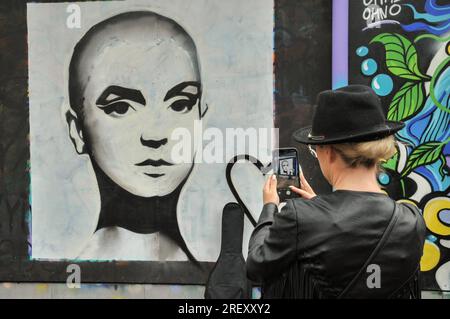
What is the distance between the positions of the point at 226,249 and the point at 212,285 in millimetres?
359

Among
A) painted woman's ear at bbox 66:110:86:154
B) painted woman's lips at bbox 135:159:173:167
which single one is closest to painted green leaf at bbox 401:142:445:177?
painted woman's lips at bbox 135:159:173:167

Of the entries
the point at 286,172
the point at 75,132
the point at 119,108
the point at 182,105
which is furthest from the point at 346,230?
the point at 75,132

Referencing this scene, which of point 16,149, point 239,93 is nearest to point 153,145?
point 239,93

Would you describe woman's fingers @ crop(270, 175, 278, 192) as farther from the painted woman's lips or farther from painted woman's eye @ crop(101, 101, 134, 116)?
painted woman's eye @ crop(101, 101, 134, 116)

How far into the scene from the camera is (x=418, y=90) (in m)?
4.21

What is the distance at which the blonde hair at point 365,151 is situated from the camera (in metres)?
1.80

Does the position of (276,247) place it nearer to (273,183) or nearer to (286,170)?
(273,183)

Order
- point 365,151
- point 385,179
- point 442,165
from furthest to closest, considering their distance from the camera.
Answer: point 385,179 < point 442,165 < point 365,151

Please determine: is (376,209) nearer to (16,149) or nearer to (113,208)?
(113,208)

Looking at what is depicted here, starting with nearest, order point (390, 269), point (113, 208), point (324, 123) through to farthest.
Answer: point (390, 269) < point (324, 123) < point (113, 208)

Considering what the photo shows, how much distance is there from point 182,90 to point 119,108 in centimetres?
64

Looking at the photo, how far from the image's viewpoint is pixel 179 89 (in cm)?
460

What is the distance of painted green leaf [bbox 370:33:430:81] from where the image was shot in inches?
166

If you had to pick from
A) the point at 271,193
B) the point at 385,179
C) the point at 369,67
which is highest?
the point at 369,67
